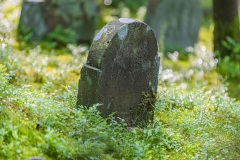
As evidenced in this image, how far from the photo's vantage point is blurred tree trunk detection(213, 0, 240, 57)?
10.7 metres

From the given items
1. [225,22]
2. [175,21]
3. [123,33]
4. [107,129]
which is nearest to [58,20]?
[175,21]

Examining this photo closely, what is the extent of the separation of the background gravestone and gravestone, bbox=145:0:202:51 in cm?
137

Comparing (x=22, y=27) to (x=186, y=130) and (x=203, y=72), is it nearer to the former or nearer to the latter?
(x=203, y=72)

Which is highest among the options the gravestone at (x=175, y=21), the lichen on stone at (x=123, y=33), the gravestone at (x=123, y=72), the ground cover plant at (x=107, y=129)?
the gravestone at (x=175, y=21)

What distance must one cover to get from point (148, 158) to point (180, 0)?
797 centimetres

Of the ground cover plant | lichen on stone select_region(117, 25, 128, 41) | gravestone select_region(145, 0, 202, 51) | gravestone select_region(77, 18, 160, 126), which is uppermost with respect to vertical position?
gravestone select_region(145, 0, 202, 51)

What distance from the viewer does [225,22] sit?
1085 cm

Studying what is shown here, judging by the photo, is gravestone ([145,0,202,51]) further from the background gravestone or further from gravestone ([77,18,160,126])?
gravestone ([77,18,160,126])

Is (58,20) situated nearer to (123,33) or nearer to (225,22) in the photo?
(225,22)

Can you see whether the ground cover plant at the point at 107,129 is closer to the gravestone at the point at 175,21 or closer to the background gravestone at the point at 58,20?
the background gravestone at the point at 58,20

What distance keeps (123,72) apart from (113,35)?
0.41 meters

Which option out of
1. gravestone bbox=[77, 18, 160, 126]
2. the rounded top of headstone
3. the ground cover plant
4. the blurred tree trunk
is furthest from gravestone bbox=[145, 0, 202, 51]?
the rounded top of headstone

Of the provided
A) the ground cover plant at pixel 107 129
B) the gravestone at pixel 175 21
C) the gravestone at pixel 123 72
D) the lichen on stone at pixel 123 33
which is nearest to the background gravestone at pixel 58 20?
the gravestone at pixel 175 21

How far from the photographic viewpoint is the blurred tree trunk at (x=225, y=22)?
35.2ft
